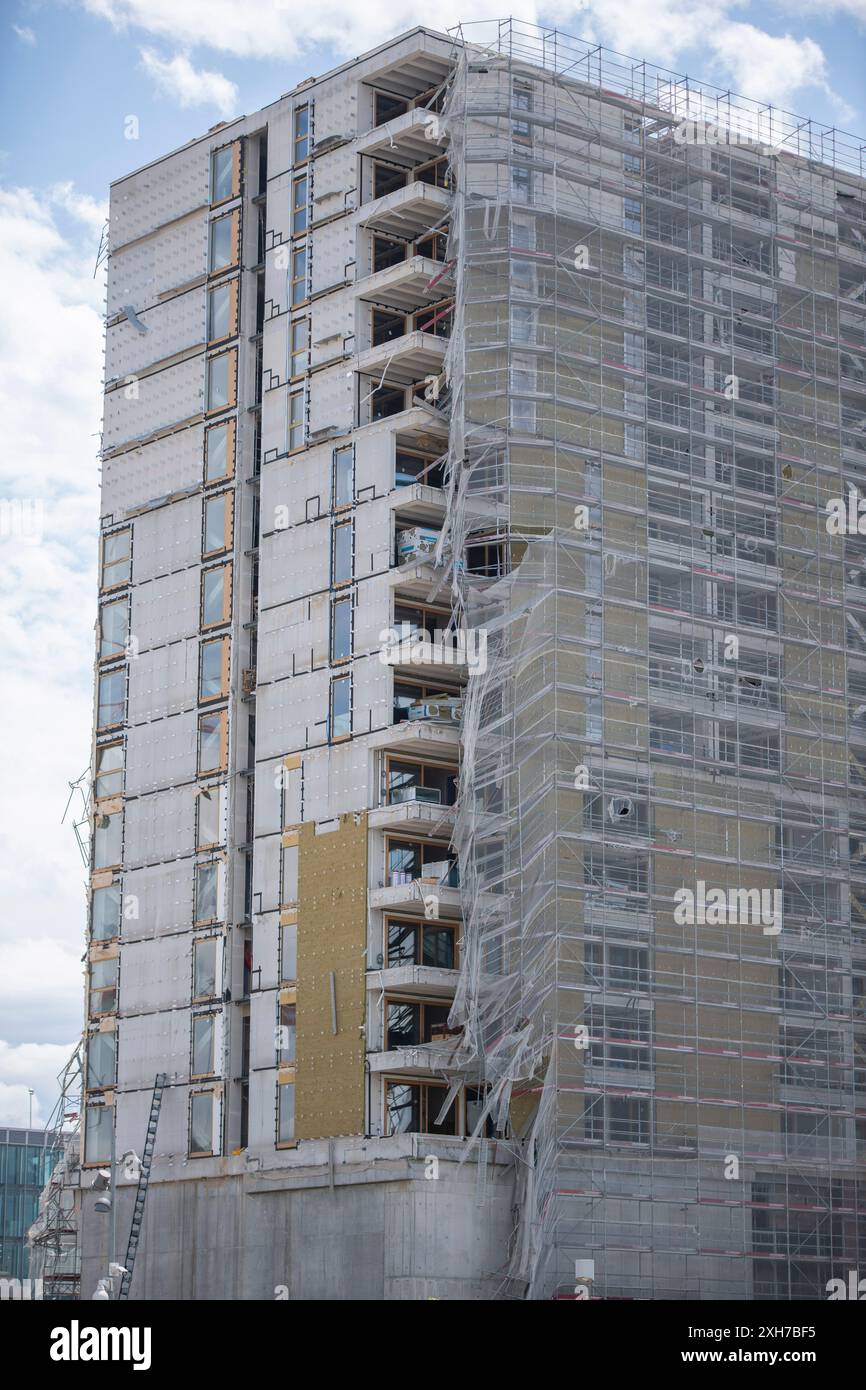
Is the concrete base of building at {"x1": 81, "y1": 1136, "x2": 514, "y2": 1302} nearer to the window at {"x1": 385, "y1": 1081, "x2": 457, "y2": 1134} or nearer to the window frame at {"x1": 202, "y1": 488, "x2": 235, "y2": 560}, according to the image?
the window at {"x1": 385, "y1": 1081, "x2": 457, "y2": 1134}

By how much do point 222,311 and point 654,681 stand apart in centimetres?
2059

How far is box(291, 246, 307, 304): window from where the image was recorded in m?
72.9

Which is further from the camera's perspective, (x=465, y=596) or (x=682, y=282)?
(x=682, y=282)

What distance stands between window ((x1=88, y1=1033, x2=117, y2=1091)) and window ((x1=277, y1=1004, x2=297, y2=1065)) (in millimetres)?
8694

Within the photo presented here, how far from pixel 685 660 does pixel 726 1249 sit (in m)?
16.5

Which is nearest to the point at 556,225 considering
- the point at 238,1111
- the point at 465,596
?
the point at 465,596

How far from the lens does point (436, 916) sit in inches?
2559

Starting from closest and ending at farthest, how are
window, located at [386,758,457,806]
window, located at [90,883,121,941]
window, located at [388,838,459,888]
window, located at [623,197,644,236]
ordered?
1. window, located at [388,838,459,888]
2. window, located at [386,758,457,806]
3. window, located at [623,197,644,236]
4. window, located at [90,883,121,941]

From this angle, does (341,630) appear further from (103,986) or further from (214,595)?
(103,986)

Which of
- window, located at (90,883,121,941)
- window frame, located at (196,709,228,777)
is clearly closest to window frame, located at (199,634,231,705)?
window frame, located at (196,709,228,777)
